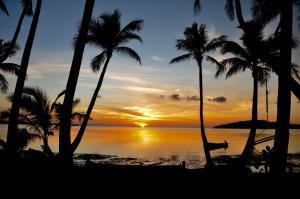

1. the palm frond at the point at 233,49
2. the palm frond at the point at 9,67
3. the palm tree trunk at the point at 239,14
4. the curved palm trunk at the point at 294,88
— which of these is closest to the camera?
the curved palm trunk at the point at 294,88

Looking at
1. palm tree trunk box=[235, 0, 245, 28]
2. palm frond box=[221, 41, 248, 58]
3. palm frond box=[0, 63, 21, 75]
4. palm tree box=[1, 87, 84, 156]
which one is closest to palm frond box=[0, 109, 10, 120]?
palm tree box=[1, 87, 84, 156]

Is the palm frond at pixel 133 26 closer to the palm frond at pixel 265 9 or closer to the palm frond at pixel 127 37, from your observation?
the palm frond at pixel 127 37

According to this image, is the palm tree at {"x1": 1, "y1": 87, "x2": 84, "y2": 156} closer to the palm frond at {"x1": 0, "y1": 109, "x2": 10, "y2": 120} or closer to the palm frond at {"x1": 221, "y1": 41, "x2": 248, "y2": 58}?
the palm frond at {"x1": 0, "y1": 109, "x2": 10, "y2": 120}

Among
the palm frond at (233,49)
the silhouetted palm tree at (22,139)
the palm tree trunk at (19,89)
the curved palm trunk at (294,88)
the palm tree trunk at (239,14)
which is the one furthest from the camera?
the palm frond at (233,49)

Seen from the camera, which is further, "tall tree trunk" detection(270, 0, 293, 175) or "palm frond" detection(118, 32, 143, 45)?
"palm frond" detection(118, 32, 143, 45)

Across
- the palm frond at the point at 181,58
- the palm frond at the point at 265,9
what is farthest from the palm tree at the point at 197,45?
the palm frond at the point at 265,9

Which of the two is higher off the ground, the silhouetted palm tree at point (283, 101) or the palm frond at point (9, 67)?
the palm frond at point (9, 67)

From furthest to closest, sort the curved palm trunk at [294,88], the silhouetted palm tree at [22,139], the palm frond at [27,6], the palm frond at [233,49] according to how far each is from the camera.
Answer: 1. the palm frond at [233,49]
2. the palm frond at [27,6]
3. the silhouetted palm tree at [22,139]
4. the curved palm trunk at [294,88]

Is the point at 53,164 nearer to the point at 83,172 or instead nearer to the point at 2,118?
the point at 83,172

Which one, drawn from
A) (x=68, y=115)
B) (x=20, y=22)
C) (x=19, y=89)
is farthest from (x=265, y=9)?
(x=20, y=22)

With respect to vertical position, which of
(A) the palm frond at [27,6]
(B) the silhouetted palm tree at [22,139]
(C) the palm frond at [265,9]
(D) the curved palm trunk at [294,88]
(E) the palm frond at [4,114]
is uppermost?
(A) the palm frond at [27,6]

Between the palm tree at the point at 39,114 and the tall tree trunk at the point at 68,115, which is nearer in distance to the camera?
the tall tree trunk at the point at 68,115

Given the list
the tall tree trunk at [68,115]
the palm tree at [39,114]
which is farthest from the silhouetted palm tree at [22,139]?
the tall tree trunk at [68,115]

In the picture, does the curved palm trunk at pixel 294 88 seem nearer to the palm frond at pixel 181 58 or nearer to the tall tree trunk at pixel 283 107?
the tall tree trunk at pixel 283 107
